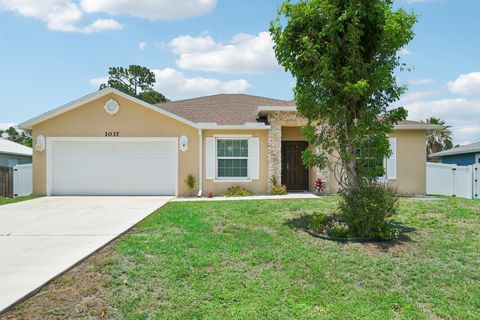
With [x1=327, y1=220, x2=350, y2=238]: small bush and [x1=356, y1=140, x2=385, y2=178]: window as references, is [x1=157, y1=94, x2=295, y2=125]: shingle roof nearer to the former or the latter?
[x1=356, y1=140, x2=385, y2=178]: window

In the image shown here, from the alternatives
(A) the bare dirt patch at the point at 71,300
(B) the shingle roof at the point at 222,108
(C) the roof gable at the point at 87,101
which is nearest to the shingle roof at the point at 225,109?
(B) the shingle roof at the point at 222,108

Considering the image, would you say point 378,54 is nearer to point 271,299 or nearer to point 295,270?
point 295,270

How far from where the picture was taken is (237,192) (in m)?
14.3

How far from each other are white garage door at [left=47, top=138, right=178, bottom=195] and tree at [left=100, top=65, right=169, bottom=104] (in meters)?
21.4

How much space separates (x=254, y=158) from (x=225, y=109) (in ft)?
12.7

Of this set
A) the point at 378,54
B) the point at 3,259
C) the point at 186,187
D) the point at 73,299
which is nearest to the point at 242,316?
the point at 73,299

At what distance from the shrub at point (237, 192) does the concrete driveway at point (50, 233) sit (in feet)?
10.8

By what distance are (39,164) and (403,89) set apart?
13.8 m

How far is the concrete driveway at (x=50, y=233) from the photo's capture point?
4.84 meters

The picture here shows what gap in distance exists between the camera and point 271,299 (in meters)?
4.38

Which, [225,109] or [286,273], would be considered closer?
[286,273]

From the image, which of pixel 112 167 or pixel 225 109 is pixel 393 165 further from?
pixel 112 167

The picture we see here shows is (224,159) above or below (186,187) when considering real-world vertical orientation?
above

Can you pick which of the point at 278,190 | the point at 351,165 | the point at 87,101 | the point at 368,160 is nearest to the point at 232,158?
the point at 278,190
